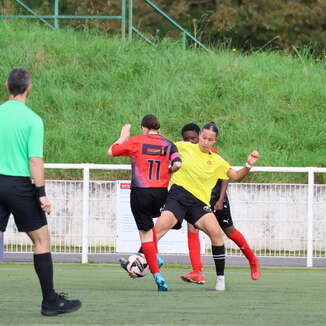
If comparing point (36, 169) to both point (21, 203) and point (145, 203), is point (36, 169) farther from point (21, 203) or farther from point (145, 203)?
point (145, 203)

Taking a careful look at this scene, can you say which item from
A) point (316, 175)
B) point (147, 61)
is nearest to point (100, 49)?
point (147, 61)

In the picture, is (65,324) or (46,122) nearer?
(65,324)

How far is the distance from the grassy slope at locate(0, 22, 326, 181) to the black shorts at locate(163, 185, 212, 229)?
8.70m

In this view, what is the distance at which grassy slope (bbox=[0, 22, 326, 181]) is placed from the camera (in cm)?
2067

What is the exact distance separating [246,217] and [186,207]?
487cm

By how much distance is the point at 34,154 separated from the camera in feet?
25.4

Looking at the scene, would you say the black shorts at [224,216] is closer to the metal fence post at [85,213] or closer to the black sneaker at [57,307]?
the black sneaker at [57,307]

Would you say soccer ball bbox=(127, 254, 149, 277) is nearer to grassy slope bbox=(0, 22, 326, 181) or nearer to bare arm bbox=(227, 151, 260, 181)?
bare arm bbox=(227, 151, 260, 181)

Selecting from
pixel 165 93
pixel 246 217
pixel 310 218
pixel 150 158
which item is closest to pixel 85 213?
pixel 246 217

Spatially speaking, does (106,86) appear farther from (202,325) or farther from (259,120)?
(202,325)

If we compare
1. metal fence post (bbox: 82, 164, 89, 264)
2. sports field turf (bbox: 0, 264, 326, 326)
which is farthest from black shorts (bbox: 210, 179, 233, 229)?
metal fence post (bbox: 82, 164, 89, 264)

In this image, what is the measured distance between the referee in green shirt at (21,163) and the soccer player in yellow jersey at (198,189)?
309 cm

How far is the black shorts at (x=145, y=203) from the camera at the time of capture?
415 inches

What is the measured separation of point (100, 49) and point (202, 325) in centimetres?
1808
